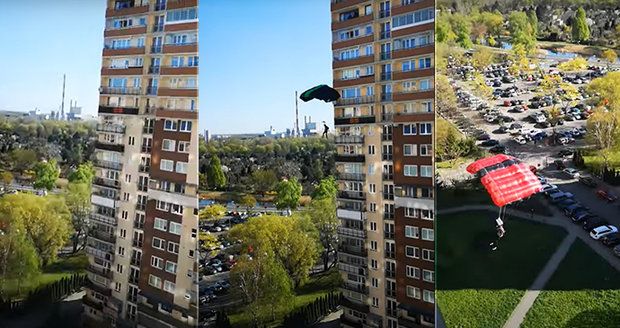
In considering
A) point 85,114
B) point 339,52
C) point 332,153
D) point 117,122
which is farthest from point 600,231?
point 85,114

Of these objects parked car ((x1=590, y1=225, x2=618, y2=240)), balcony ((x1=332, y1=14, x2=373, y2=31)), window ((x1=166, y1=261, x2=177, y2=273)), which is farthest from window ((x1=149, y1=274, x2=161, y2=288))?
parked car ((x1=590, y1=225, x2=618, y2=240))

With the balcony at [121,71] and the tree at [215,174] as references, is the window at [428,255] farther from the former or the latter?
the balcony at [121,71]

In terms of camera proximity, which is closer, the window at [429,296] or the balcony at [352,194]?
the window at [429,296]

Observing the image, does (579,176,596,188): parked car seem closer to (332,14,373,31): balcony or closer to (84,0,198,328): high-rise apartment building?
(332,14,373,31): balcony

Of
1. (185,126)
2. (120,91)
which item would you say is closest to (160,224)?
(185,126)

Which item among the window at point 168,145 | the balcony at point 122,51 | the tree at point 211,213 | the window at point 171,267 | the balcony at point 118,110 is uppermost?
the balcony at point 122,51

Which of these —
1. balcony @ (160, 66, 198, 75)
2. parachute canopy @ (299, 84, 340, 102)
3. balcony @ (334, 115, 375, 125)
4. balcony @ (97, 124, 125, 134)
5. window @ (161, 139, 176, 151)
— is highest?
balcony @ (160, 66, 198, 75)

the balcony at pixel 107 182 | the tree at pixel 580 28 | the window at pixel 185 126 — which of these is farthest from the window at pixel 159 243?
the tree at pixel 580 28

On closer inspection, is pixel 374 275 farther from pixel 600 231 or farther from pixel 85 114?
pixel 85 114
